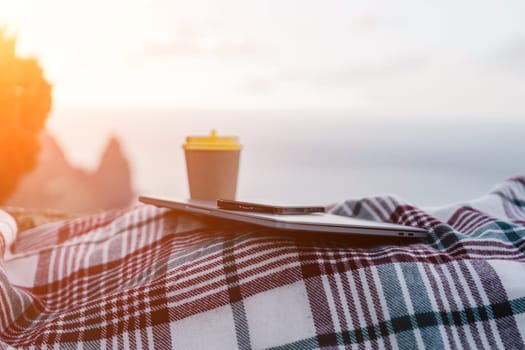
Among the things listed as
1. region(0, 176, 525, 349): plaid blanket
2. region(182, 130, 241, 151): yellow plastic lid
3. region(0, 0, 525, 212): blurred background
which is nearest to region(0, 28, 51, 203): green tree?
region(0, 0, 525, 212): blurred background

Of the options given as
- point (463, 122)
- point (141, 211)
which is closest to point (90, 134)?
point (463, 122)

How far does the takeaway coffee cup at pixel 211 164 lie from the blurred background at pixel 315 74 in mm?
693

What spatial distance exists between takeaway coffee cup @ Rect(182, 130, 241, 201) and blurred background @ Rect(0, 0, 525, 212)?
693 mm

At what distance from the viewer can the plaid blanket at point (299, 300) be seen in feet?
1.93

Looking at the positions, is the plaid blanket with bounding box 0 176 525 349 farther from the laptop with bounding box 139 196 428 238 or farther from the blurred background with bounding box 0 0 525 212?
the blurred background with bounding box 0 0 525 212

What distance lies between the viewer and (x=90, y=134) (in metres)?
5.73

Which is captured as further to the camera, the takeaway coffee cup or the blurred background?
the blurred background

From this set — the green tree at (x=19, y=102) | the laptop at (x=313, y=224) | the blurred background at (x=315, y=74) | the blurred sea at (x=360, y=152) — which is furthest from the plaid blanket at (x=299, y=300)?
the blurred sea at (x=360, y=152)

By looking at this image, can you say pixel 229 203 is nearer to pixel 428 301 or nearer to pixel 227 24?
pixel 428 301

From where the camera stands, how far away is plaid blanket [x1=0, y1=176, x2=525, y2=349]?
59 cm

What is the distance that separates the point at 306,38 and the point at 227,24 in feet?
2.13

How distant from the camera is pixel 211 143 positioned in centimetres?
95

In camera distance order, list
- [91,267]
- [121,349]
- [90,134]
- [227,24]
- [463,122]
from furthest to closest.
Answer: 1. [90,134]
2. [463,122]
3. [227,24]
4. [91,267]
5. [121,349]

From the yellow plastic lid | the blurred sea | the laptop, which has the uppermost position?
the yellow plastic lid
